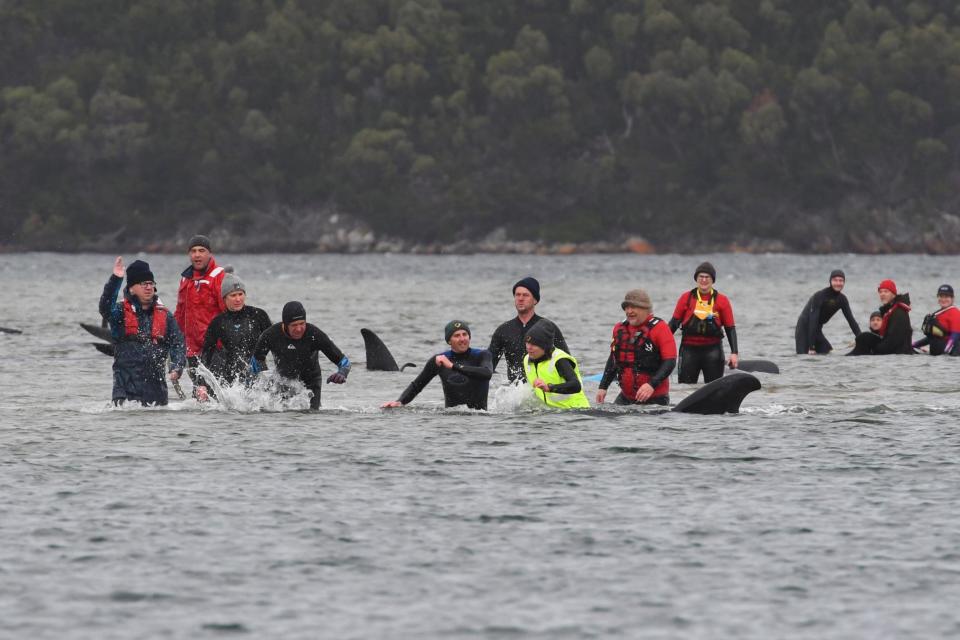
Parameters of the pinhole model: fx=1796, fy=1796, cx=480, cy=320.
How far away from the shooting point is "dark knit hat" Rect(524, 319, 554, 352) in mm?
17391

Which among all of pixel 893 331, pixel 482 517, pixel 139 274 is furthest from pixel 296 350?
pixel 893 331

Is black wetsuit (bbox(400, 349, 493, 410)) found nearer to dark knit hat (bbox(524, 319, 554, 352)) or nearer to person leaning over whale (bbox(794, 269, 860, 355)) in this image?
dark knit hat (bbox(524, 319, 554, 352))

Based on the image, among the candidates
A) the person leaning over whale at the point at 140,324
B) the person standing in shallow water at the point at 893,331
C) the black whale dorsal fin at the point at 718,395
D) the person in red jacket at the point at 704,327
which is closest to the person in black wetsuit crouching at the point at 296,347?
the person leaning over whale at the point at 140,324

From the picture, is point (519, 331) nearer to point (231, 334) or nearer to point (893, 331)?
point (231, 334)

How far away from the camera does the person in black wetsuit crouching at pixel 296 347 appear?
59.4 ft

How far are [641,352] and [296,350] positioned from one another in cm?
355

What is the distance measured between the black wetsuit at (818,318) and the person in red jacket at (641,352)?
31.3 feet

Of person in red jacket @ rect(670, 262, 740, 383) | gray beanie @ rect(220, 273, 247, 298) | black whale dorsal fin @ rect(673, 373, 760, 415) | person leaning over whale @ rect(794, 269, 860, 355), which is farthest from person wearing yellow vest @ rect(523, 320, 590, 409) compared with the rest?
person leaning over whale @ rect(794, 269, 860, 355)

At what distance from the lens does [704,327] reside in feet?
71.9

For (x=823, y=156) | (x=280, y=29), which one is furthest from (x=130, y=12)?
(x=823, y=156)

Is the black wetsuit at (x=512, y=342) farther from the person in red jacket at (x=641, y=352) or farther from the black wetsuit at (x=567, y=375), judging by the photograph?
the person in red jacket at (x=641, y=352)

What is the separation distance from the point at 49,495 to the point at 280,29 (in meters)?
128

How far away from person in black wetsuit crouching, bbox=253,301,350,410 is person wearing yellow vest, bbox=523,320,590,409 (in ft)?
6.03

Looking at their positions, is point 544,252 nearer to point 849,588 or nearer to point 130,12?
A: point 130,12
